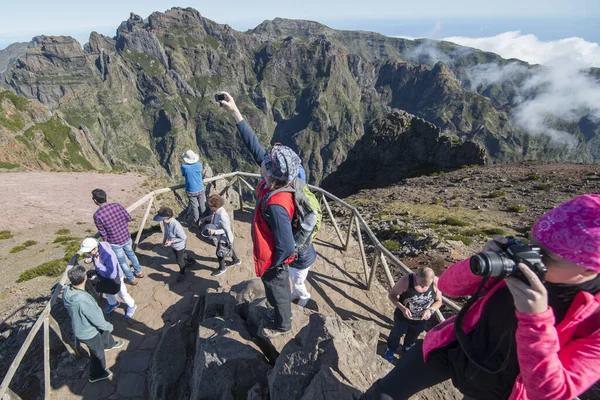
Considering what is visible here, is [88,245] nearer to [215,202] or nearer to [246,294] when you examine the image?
[215,202]

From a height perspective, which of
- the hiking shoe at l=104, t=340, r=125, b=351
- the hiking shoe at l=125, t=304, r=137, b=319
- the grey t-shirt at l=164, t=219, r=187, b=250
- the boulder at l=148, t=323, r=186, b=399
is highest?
the grey t-shirt at l=164, t=219, r=187, b=250

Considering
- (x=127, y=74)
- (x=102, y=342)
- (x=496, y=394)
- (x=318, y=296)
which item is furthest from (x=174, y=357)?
(x=127, y=74)

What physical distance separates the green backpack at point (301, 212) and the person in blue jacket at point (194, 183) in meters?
5.76

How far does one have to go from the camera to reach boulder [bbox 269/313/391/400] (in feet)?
10.3

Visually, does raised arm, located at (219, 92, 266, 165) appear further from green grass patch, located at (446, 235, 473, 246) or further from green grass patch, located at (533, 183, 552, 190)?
green grass patch, located at (533, 183, 552, 190)

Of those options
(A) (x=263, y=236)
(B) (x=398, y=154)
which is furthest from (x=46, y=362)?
(B) (x=398, y=154)

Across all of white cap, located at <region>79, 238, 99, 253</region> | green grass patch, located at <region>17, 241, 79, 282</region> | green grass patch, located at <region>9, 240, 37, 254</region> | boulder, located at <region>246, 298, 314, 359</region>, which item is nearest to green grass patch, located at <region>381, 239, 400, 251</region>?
boulder, located at <region>246, 298, 314, 359</region>

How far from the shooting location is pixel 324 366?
332 cm

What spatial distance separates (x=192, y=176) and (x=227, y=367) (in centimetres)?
628

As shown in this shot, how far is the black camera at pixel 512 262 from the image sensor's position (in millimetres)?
1662

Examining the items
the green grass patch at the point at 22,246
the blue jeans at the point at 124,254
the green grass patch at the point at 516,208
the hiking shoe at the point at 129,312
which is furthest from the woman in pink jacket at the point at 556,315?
the green grass patch at the point at 22,246

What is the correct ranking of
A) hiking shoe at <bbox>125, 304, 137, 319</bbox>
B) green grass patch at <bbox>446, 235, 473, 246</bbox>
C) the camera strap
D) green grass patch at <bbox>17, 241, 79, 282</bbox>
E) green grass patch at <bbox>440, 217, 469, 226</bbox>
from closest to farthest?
1. the camera strap
2. hiking shoe at <bbox>125, 304, 137, 319</bbox>
3. green grass patch at <bbox>446, 235, 473, 246</bbox>
4. green grass patch at <bbox>17, 241, 79, 282</bbox>
5. green grass patch at <bbox>440, 217, 469, 226</bbox>

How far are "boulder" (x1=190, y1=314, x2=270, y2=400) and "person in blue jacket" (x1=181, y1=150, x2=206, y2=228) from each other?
18.3ft

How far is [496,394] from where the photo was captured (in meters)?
2.21
